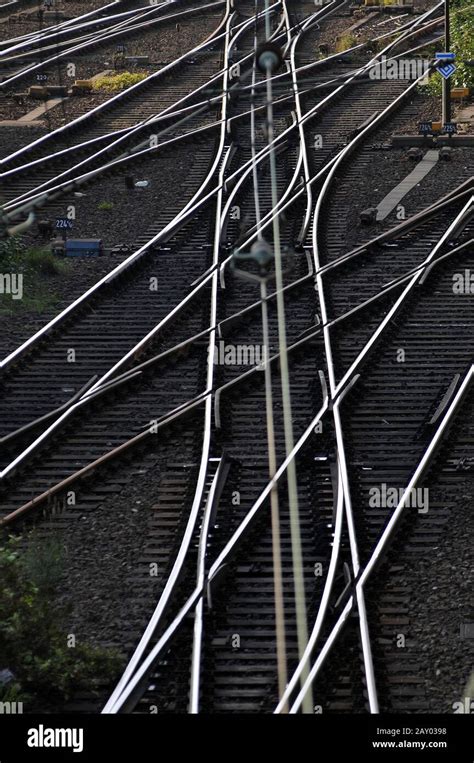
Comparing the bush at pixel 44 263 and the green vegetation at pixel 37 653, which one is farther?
the bush at pixel 44 263

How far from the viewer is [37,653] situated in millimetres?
9203

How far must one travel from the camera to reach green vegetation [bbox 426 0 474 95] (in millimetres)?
25281

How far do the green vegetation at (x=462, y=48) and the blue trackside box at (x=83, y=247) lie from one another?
953 cm

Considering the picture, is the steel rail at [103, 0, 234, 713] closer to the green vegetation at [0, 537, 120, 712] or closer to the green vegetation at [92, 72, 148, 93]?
the green vegetation at [0, 537, 120, 712]

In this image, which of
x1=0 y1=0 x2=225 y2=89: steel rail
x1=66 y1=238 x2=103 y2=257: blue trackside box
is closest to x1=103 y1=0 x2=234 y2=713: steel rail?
x1=66 y1=238 x2=103 y2=257: blue trackside box

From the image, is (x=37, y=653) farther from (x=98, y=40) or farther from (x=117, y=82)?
(x=98, y=40)

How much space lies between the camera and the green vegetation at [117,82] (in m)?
26.0

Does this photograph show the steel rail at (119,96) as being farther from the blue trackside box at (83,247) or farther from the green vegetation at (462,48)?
the green vegetation at (462,48)

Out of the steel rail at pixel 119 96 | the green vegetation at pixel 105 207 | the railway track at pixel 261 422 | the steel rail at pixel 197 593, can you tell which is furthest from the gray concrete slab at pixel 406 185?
the steel rail at pixel 197 593

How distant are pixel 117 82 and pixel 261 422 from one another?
14569 millimetres

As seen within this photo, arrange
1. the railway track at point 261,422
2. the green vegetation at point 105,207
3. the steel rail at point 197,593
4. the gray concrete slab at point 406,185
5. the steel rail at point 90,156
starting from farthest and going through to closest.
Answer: the green vegetation at point 105,207 → the gray concrete slab at point 406,185 → the steel rail at point 90,156 → the railway track at point 261,422 → the steel rail at point 197,593

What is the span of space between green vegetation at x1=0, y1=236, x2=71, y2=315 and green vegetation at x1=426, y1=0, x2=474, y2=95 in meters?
10.1

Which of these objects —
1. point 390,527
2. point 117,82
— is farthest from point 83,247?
point 117,82

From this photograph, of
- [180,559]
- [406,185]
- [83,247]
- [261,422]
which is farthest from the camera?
[406,185]
